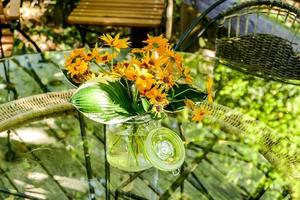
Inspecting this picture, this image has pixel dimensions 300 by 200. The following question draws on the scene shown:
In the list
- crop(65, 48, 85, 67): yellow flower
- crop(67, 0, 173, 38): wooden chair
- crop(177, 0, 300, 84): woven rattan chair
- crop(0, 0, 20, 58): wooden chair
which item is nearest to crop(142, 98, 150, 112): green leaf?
crop(65, 48, 85, 67): yellow flower

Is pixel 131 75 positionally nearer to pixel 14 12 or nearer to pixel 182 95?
pixel 182 95

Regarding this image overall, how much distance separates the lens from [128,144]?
1258 mm

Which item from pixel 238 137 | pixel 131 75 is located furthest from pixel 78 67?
pixel 238 137

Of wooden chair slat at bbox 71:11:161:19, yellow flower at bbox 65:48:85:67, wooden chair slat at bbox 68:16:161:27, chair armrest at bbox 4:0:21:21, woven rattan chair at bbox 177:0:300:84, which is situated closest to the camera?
yellow flower at bbox 65:48:85:67

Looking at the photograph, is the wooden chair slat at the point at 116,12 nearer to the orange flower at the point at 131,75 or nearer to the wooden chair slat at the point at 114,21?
the wooden chair slat at the point at 114,21

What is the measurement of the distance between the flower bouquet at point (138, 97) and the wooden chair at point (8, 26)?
1216mm

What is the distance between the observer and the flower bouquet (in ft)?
3.79

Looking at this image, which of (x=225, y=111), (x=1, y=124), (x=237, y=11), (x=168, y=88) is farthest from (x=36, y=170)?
(x=237, y=11)

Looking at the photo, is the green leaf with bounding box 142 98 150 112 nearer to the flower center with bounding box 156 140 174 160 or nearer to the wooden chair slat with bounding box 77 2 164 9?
the flower center with bounding box 156 140 174 160

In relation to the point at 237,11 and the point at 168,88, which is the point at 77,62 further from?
the point at 237,11

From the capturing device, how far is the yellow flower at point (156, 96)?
1.13 m

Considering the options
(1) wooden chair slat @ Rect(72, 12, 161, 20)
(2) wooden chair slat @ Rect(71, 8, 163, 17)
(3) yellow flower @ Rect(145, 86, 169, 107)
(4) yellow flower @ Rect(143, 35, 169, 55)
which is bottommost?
(1) wooden chair slat @ Rect(72, 12, 161, 20)

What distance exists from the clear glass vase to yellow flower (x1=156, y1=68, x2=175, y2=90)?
5.1 inches

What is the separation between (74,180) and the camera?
4.47 feet
